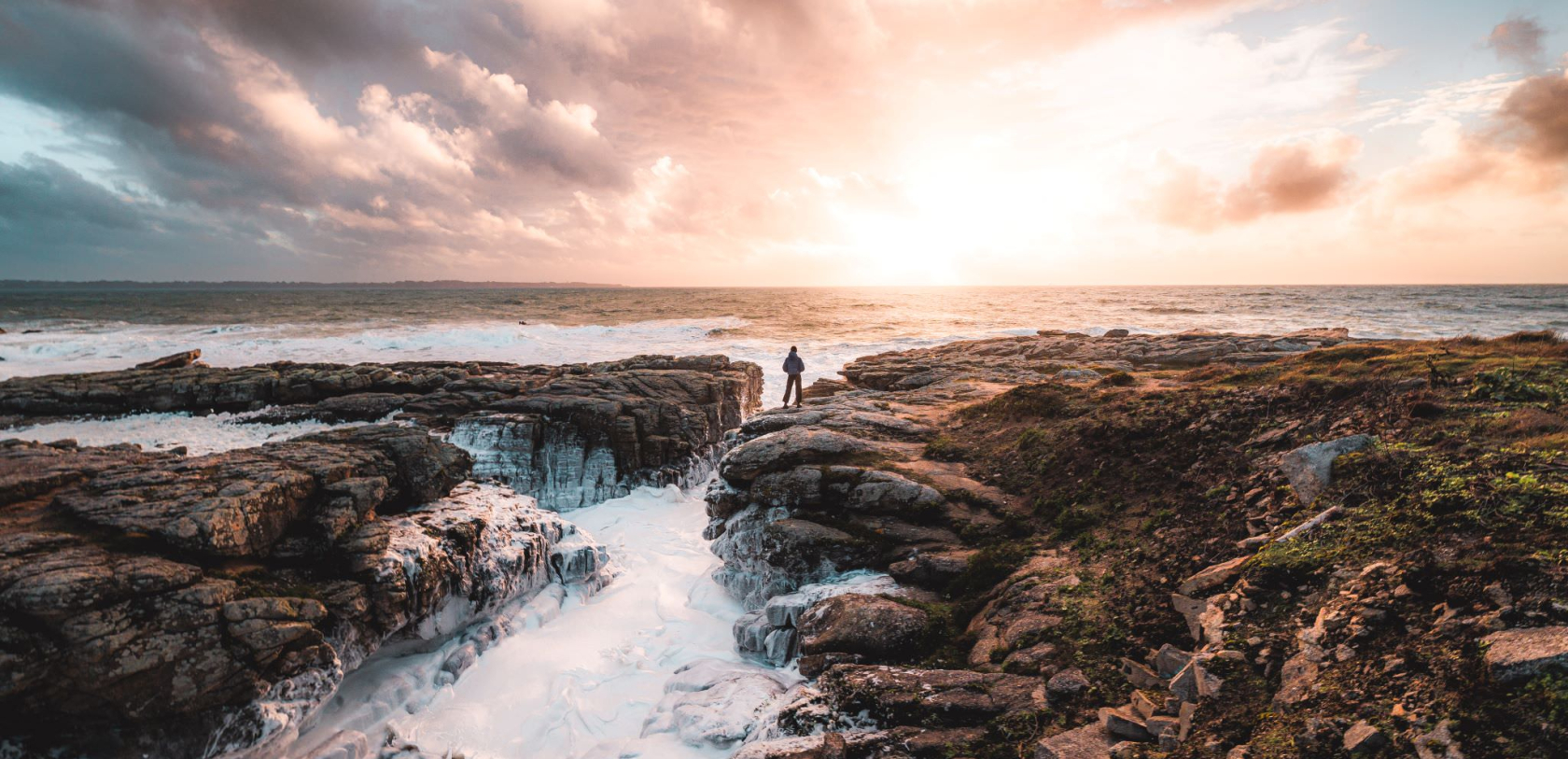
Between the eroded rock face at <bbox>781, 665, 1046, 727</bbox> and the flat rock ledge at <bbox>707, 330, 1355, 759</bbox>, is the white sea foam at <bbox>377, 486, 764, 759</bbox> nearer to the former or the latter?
the flat rock ledge at <bbox>707, 330, 1355, 759</bbox>

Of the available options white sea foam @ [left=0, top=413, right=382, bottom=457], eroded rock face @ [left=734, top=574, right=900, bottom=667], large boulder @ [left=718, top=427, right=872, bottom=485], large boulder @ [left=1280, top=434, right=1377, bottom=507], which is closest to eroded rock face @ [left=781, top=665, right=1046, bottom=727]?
eroded rock face @ [left=734, top=574, right=900, bottom=667]

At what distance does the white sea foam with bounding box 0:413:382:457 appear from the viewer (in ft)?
65.0

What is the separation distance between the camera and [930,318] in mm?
84438

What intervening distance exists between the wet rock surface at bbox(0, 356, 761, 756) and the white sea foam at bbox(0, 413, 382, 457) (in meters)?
4.48

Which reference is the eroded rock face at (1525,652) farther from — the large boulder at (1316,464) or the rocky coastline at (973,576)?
the large boulder at (1316,464)

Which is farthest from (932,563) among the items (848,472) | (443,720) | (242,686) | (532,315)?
(532,315)

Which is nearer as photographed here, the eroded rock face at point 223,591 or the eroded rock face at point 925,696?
the eroded rock face at point 925,696

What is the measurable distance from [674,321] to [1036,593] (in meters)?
74.1

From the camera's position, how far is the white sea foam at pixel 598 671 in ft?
31.1

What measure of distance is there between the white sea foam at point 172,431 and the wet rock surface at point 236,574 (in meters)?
4.48

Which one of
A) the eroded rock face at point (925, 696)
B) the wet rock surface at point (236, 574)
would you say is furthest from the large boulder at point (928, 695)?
the wet rock surface at point (236, 574)

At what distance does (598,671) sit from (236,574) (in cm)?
609

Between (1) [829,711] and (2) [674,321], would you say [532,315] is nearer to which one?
(2) [674,321]

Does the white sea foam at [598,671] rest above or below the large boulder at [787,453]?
below
